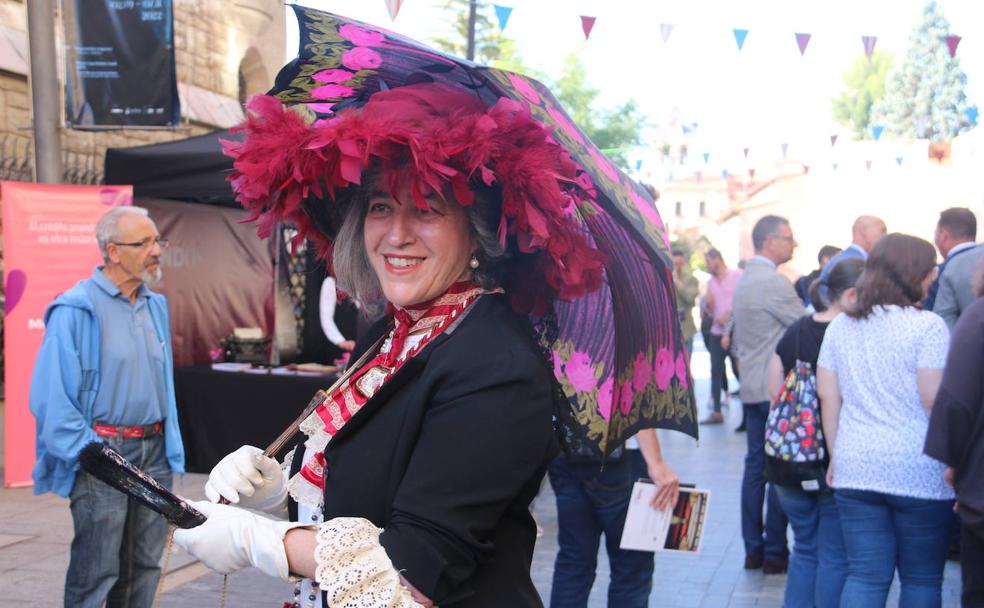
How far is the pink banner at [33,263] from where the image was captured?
731 cm

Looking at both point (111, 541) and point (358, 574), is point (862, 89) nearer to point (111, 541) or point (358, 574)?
point (111, 541)

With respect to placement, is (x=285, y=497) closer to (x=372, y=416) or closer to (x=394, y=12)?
(x=372, y=416)

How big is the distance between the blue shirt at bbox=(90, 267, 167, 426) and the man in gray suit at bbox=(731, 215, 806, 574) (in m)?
3.47

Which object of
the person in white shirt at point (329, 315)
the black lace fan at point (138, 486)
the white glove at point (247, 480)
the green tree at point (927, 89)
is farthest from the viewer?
the green tree at point (927, 89)

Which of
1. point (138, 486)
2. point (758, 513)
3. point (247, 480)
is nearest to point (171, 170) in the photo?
point (758, 513)

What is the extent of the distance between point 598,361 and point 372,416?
0.86m

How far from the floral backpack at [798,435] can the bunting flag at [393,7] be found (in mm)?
4319

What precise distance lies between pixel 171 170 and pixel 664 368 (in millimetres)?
5989

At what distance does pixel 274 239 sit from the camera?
31.7 feet

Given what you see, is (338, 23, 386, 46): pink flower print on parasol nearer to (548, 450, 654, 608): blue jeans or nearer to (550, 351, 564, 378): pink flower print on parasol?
(550, 351, 564, 378): pink flower print on parasol

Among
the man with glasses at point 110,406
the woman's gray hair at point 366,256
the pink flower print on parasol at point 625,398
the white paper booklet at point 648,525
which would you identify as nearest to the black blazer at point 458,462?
the woman's gray hair at point 366,256

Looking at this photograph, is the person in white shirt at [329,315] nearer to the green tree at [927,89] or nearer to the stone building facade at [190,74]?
the stone building facade at [190,74]

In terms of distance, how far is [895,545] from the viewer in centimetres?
424

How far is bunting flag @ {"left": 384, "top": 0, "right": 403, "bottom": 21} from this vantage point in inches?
309
